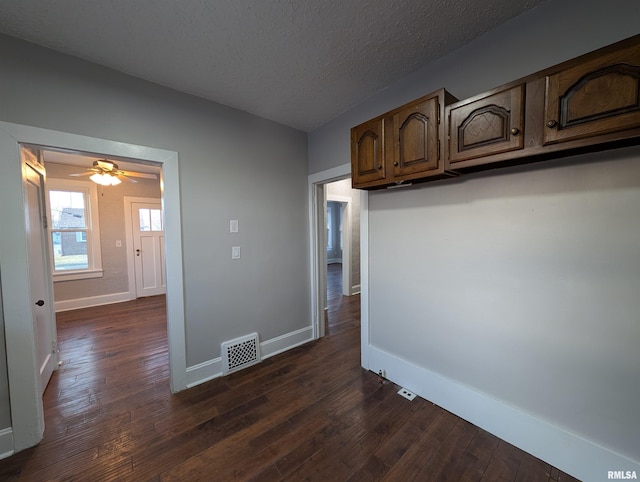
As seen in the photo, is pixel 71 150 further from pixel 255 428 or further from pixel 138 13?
pixel 255 428

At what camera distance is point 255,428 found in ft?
5.64

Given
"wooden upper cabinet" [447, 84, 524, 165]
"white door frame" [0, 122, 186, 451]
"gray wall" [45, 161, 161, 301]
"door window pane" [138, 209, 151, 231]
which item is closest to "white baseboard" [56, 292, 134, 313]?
"gray wall" [45, 161, 161, 301]

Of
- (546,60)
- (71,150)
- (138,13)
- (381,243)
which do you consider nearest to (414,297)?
(381,243)

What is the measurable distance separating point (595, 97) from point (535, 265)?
89 cm

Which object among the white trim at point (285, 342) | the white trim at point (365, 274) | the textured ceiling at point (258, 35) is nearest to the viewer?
the textured ceiling at point (258, 35)

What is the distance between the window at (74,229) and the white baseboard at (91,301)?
422 mm

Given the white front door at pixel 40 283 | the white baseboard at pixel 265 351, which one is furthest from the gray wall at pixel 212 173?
the white front door at pixel 40 283

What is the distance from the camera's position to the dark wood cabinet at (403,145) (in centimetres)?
154

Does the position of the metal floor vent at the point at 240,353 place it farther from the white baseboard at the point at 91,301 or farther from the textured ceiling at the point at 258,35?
the white baseboard at the point at 91,301

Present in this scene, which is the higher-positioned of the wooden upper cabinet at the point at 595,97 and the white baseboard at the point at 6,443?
the wooden upper cabinet at the point at 595,97

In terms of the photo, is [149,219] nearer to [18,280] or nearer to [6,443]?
[18,280]

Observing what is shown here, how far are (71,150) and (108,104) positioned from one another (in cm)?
44

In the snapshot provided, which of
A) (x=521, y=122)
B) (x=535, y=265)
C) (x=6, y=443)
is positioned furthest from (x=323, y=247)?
(x=6, y=443)
